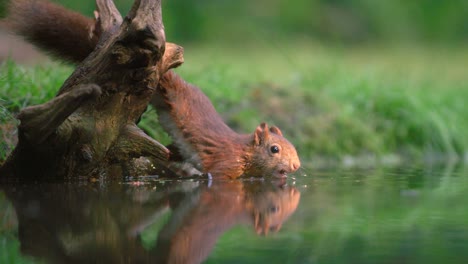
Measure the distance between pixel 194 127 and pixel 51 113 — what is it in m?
1.54

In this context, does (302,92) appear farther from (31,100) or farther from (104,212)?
(104,212)

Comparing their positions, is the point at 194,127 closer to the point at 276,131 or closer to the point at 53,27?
the point at 276,131

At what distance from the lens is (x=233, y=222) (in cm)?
355

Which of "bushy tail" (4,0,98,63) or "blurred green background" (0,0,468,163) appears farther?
"blurred green background" (0,0,468,163)

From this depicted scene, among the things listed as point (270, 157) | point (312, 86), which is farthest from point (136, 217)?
point (312, 86)

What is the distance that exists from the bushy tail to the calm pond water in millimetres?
865

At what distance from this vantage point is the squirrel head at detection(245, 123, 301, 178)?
5605mm

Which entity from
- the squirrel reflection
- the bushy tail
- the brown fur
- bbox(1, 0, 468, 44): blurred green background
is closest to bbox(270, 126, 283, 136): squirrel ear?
the brown fur

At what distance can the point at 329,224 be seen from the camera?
11.6 ft

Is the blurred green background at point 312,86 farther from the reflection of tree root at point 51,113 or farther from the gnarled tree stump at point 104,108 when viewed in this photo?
the reflection of tree root at point 51,113

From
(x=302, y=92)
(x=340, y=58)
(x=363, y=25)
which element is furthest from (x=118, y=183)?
(x=363, y=25)

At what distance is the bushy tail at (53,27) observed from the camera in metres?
5.00

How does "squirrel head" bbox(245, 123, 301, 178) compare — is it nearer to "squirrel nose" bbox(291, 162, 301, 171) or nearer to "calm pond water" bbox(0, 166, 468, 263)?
"squirrel nose" bbox(291, 162, 301, 171)

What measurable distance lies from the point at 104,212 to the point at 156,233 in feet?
1.99
